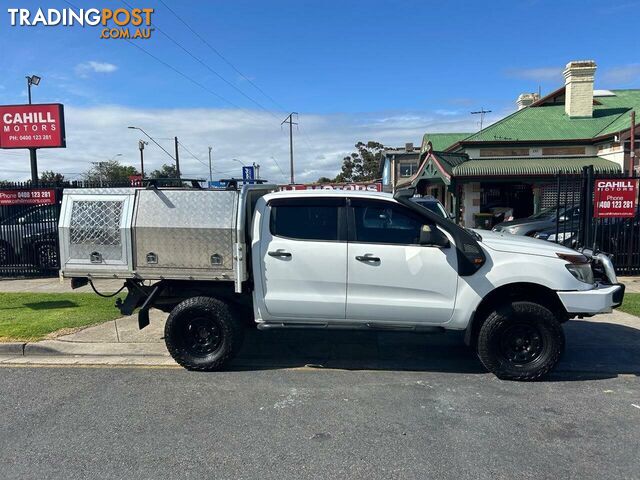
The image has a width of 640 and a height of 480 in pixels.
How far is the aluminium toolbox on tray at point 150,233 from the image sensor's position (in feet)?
17.1

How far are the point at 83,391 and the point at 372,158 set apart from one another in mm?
79131

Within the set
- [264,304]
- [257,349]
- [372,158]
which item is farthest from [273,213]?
[372,158]

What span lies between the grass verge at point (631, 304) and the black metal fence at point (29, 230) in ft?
33.7

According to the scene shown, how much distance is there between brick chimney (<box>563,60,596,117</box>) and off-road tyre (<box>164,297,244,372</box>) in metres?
24.5

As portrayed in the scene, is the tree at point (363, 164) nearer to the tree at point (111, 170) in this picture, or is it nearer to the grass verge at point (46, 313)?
the tree at point (111, 170)

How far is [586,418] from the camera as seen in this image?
419 centimetres

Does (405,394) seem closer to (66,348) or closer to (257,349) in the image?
(257,349)

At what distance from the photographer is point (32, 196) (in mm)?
11625

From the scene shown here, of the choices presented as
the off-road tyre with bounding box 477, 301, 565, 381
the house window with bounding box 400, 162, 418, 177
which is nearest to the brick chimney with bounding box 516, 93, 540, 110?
the house window with bounding box 400, 162, 418, 177

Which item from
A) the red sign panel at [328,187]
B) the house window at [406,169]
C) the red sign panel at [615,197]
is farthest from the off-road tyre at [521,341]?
the house window at [406,169]

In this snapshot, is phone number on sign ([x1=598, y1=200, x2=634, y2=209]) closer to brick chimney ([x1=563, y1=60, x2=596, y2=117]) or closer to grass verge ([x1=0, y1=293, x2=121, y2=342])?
grass verge ([x1=0, y1=293, x2=121, y2=342])

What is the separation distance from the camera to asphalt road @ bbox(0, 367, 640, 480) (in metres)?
3.45

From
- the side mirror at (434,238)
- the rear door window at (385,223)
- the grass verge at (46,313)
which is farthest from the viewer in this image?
the grass verge at (46,313)

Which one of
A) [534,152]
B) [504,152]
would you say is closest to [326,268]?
[504,152]
